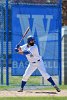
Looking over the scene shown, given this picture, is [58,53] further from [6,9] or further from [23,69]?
[6,9]

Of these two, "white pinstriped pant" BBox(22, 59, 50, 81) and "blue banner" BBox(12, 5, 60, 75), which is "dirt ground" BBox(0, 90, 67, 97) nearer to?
"white pinstriped pant" BBox(22, 59, 50, 81)

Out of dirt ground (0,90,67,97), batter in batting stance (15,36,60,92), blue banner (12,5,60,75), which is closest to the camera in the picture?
dirt ground (0,90,67,97)

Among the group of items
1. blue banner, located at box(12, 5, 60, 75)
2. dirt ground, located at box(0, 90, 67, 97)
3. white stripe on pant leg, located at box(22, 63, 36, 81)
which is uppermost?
blue banner, located at box(12, 5, 60, 75)

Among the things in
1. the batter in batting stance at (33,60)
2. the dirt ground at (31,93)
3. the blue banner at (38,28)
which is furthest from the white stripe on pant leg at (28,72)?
the blue banner at (38,28)

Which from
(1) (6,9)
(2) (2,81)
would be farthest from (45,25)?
(2) (2,81)

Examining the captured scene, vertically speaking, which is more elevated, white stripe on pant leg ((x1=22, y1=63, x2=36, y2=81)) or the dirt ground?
white stripe on pant leg ((x1=22, y1=63, x2=36, y2=81))

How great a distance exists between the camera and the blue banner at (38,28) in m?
15.2

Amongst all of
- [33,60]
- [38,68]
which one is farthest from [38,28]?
[38,68]

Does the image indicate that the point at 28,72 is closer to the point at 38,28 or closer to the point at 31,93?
the point at 31,93

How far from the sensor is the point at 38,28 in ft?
50.2

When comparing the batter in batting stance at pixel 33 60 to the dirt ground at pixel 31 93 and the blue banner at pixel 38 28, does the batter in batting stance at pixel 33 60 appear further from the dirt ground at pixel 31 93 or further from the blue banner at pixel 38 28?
the blue banner at pixel 38 28

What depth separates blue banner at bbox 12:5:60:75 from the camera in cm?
1523

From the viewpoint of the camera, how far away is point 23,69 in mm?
15391

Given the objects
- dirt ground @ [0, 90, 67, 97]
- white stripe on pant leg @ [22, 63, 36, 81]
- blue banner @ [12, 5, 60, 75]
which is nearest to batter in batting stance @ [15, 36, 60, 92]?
white stripe on pant leg @ [22, 63, 36, 81]
